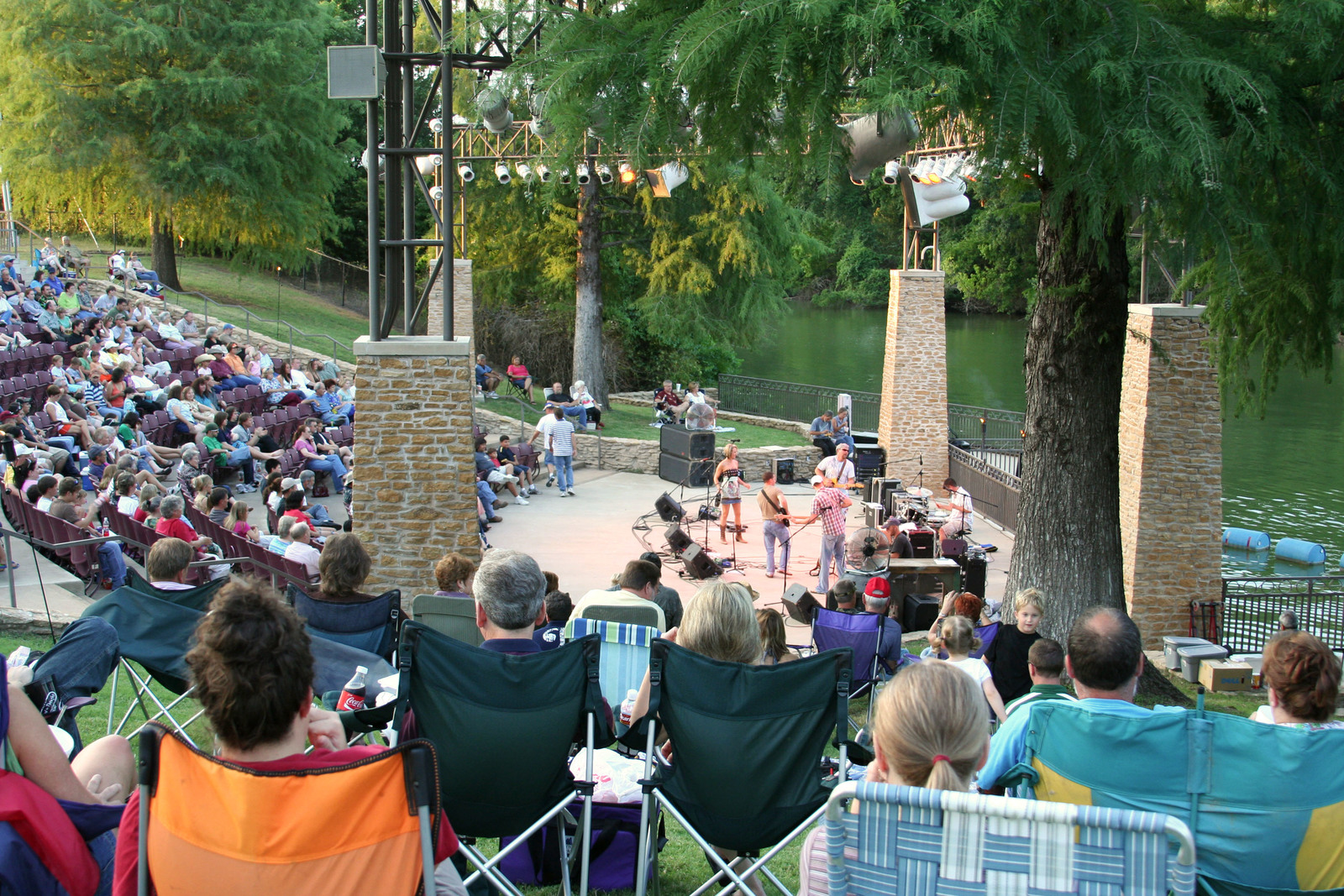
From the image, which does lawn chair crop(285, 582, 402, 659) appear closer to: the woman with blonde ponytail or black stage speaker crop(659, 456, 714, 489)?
the woman with blonde ponytail

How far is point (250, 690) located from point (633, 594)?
340 cm

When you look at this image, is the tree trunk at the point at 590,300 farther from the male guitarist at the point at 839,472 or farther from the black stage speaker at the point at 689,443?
the male guitarist at the point at 839,472

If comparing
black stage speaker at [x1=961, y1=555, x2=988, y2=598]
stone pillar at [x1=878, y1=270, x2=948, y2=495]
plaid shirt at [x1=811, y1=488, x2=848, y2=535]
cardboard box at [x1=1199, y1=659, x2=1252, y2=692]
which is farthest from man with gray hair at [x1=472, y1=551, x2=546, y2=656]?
stone pillar at [x1=878, y1=270, x2=948, y2=495]

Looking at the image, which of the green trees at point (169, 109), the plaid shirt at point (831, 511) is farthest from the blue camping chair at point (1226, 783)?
the green trees at point (169, 109)

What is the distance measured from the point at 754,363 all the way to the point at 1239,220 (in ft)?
132

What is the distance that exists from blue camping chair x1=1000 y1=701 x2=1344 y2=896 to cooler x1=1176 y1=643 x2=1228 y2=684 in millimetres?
8777

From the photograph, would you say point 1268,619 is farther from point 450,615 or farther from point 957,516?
point 450,615

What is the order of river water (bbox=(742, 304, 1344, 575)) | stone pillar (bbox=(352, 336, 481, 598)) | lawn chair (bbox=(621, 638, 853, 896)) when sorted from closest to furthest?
lawn chair (bbox=(621, 638, 853, 896)) → stone pillar (bbox=(352, 336, 481, 598)) → river water (bbox=(742, 304, 1344, 575))

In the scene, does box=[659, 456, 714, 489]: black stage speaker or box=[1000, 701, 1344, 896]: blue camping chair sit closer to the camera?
box=[1000, 701, 1344, 896]: blue camping chair

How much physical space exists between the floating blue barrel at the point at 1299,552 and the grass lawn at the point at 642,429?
8.89 metres

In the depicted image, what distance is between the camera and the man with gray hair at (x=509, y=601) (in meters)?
4.19

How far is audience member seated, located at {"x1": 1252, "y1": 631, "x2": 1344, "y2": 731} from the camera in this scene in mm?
3307

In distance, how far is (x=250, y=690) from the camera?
2.52 metres

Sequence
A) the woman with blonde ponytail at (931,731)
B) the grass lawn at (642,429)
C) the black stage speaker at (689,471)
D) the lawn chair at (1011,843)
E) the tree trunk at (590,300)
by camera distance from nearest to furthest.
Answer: the lawn chair at (1011,843), the woman with blonde ponytail at (931,731), the black stage speaker at (689,471), the grass lawn at (642,429), the tree trunk at (590,300)
